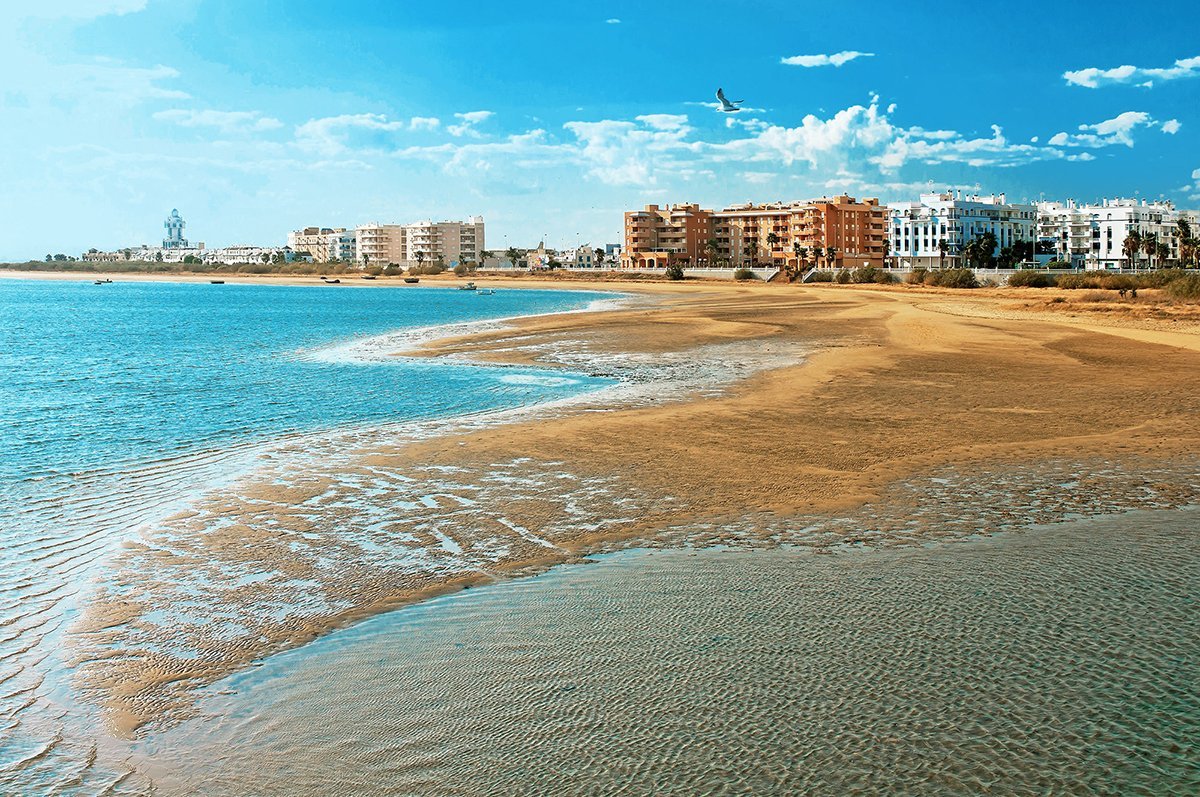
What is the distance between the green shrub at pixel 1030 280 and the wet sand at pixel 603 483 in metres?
48.2

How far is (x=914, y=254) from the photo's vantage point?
13800cm

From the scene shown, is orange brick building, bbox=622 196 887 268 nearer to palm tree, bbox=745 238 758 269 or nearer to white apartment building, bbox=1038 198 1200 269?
palm tree, bbox=745 238 758 269

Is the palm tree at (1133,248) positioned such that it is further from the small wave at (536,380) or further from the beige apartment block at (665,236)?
the small wave at (536,380)

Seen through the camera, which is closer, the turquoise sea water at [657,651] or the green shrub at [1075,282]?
the turquoise sea water at [657,651]

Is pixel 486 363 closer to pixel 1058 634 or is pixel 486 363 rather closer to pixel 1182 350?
pixel 1182 350

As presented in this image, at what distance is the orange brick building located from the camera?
464 feet

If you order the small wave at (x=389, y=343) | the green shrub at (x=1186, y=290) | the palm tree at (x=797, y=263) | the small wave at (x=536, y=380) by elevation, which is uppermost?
the palm tree at (x=797, y=263)

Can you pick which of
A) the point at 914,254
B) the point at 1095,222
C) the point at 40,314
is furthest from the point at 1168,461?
the point at 1095,222

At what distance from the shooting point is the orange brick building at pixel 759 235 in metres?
141

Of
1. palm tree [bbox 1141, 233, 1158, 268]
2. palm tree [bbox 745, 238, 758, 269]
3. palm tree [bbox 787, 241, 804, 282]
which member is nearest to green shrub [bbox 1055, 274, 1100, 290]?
palm tree [bbox 787, 241, 804, 282]

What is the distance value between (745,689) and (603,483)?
21.0ft

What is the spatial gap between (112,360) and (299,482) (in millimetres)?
24317

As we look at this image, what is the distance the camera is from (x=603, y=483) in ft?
42.8

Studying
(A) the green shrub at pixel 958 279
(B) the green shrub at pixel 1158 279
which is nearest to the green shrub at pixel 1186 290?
(B) the green shrub at pixel 1158 279
